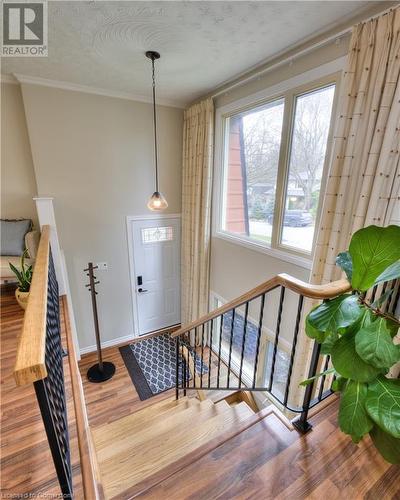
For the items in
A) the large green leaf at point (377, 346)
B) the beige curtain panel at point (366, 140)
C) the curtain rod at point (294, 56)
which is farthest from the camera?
the curtain rod at point (294, 56)

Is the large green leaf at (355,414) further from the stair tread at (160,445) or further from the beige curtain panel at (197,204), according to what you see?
the beige curtain panel at (197,204)

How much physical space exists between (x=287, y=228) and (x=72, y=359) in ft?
8.04

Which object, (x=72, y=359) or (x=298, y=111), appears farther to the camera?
(x=298, y=111)

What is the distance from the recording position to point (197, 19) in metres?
1.91

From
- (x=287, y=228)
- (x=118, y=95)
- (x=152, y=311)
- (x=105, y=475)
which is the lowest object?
(x=152, y=311)

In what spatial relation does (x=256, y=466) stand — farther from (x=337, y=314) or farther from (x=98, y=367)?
(x=98, y=367)

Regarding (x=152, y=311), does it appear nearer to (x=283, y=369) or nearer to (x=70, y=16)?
(x=283, y=369)

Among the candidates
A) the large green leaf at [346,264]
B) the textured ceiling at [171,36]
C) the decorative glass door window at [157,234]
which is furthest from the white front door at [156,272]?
the large green leaf at [346,264]

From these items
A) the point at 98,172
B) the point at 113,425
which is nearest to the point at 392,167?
the point at 113,425

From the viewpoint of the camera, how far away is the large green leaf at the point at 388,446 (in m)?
1.04

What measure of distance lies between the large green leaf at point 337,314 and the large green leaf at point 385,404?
0.31 meters

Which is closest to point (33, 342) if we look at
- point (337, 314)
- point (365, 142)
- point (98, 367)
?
point (337, 314)

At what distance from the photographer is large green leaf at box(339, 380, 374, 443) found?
1044 millimetres

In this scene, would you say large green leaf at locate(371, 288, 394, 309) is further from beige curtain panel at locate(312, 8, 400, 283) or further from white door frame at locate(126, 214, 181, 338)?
white door frame at locate(126, 214, 181, 338)
